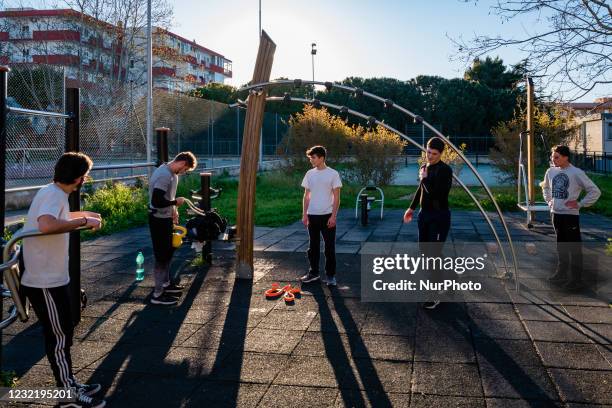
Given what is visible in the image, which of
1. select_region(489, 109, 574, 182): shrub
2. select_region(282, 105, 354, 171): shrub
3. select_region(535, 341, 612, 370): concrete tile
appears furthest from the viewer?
select_region(282, 105, 354, 171): shrub

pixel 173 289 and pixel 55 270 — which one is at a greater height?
pixel 55 270

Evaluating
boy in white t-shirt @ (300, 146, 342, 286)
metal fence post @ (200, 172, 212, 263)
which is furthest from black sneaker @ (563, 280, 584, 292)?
metal fence post @ (200, 172, 212, 263)

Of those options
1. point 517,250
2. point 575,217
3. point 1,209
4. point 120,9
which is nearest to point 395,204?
point 517,250

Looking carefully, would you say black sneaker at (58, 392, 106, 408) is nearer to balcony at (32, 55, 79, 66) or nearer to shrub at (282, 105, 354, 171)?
shrub at (282, 105, 354, 171)

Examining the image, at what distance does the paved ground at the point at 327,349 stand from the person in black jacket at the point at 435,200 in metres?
0.79

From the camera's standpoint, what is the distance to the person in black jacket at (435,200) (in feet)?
21.9

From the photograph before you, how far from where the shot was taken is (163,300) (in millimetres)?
6848

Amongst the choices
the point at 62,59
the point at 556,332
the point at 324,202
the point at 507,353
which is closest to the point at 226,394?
the point at 507,353

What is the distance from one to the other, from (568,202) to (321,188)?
9.85 ft

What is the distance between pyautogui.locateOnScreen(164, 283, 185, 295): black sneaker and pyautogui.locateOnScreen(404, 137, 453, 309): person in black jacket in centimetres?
285

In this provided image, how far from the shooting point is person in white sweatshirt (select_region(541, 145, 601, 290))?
736 cm

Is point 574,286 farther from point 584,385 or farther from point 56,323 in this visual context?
point 56,323

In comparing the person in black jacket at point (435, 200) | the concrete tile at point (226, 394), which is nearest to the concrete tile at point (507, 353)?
the person in black jacket at point (435, 200)

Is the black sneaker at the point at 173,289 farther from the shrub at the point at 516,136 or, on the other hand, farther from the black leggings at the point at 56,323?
the shrub at the point at 516,136
